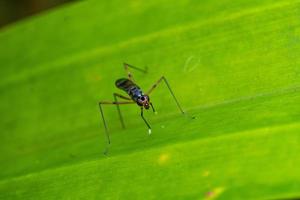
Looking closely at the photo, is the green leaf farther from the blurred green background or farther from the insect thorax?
the blurred green background

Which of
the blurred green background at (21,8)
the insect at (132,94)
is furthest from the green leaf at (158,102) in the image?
the blurred green background at (21,8)

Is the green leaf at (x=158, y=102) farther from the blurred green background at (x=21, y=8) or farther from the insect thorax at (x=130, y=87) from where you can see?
the blurred green background at (x=21, y=8)

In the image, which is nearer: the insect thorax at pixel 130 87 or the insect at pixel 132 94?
the insect at pixel 132 94

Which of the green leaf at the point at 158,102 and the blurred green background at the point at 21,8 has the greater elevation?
the blurred green background at the point at 21,8

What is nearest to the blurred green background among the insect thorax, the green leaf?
the green leaf

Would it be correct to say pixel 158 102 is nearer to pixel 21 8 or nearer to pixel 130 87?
pixel 130 87

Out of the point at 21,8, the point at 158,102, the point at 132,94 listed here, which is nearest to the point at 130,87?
the point at 132,94

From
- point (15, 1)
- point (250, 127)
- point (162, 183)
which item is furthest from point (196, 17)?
point (15, 1)

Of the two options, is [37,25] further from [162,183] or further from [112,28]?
[162,183]
